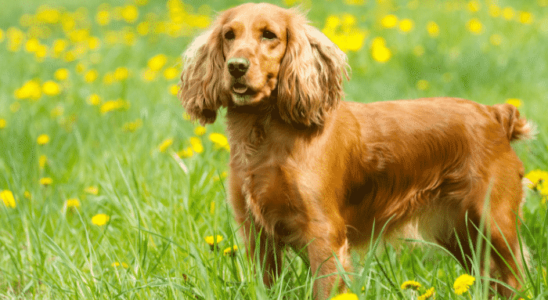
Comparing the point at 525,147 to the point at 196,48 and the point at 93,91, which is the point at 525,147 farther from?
the point at 93,91

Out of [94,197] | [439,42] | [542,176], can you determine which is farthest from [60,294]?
[439,42]

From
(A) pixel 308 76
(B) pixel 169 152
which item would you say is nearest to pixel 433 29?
(B) pixel 169 152

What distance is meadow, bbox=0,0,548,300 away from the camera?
1.88 metres

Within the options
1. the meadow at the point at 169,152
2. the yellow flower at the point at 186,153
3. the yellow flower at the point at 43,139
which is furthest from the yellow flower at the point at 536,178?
the yellow flower at the point at 43,139

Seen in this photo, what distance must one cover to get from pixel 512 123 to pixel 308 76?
0.91 metres

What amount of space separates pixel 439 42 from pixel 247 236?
339 centimetres

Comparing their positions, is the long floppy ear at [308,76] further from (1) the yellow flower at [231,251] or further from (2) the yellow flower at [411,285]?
(2) the yellow flower at [411,285]

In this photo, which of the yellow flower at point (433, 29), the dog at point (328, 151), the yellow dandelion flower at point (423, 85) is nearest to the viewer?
the dog at point (328, 151)

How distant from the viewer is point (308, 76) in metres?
2.07

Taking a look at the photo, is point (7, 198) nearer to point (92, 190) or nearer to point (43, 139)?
point (92, 190)

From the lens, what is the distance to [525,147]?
3.02 m

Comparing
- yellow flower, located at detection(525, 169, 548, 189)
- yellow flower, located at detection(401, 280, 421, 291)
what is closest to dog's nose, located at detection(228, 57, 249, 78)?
yellow flower, located at detection(401, 280, 421, 291)

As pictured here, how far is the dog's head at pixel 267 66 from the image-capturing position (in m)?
1.94

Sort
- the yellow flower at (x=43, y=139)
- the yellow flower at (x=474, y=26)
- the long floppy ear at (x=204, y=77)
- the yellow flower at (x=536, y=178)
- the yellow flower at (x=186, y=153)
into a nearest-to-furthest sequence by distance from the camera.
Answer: the long floppy ear at (x=204, y=77) → the yellow flower at (x=536, y=178) → the yellow flower at (x=186, y=153) → the yellow flower at (x=43, y=139) → the yellow flower at (x=474, y=26)
